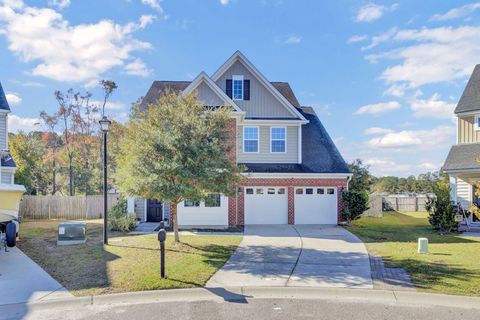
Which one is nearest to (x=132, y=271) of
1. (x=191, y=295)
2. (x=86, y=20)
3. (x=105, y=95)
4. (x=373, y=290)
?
(x=191, y=295)


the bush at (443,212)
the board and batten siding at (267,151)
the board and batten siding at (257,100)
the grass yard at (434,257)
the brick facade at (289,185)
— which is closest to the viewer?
the grass yard at (434,257)

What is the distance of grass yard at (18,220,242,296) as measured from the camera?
27.2 feet

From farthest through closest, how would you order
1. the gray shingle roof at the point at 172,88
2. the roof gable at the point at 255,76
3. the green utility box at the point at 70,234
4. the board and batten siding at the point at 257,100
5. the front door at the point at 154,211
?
the gray shingle roof at the point at 172,88, the board and batten siding at the point at 257,100, the roof gable at the point at 255,76, the front door at the point at 154,211, the green utility box at the point at 70,234

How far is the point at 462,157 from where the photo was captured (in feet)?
63.2

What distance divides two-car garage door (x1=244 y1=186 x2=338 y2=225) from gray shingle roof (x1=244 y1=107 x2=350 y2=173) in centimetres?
101

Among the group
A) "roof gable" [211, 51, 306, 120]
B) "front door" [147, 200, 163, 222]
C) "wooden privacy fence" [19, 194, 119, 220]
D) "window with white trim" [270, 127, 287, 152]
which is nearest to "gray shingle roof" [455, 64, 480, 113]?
"roof gable" [211, 51, 306, 120]

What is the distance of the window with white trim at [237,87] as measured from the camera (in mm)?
20891

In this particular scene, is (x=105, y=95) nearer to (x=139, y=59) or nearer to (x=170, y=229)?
(x=139, y=59)

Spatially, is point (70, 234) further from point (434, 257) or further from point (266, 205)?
point (434, 257)

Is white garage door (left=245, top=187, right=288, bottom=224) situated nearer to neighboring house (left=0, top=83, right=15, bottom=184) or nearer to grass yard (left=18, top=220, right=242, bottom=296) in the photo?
grass yard (left=18, top=220, right=242, bottom=296)

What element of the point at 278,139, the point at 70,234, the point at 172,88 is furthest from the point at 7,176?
the point at 278,139

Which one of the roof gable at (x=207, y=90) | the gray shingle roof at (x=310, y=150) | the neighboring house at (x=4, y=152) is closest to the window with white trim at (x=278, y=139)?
the gray shingle roof at (x=310, y=150)

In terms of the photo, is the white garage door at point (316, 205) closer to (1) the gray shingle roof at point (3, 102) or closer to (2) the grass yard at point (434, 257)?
(2) the grass yard at point (434, 257)

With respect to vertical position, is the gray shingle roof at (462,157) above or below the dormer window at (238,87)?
below
